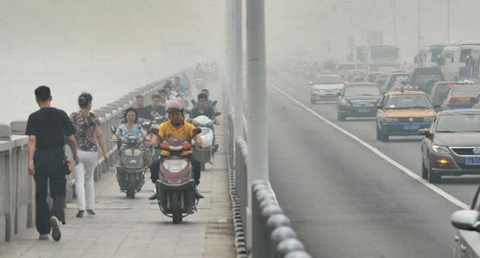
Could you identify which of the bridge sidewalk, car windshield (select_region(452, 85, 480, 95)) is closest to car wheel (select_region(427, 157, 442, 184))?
the bridge sidewalk

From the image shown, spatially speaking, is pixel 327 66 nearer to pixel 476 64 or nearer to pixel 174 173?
pixel 476 64

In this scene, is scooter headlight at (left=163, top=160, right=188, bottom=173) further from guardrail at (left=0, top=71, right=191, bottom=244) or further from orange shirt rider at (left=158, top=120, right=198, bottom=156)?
guardrail at (left=0, top=71, right=191, bottom=244)

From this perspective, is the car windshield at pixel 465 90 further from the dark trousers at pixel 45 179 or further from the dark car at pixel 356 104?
the dark trousers at pixel 45 179

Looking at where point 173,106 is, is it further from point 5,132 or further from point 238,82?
point 238,82

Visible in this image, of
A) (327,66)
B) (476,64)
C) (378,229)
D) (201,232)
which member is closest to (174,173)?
(201,232)

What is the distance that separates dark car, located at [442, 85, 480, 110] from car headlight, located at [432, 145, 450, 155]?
79.8 feet

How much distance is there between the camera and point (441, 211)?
907 inches

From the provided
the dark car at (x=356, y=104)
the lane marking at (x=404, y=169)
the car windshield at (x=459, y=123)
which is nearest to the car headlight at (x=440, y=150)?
the lane marking at (x=404, y=169)

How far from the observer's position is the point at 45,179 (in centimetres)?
1783

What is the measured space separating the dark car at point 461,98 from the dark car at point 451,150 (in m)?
22.6

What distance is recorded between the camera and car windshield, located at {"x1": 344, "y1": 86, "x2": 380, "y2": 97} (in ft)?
196

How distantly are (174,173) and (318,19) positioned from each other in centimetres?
17656

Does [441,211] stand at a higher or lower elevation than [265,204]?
lower

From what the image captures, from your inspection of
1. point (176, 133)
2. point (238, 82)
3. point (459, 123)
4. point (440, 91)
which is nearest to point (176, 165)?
point (176, 133)
